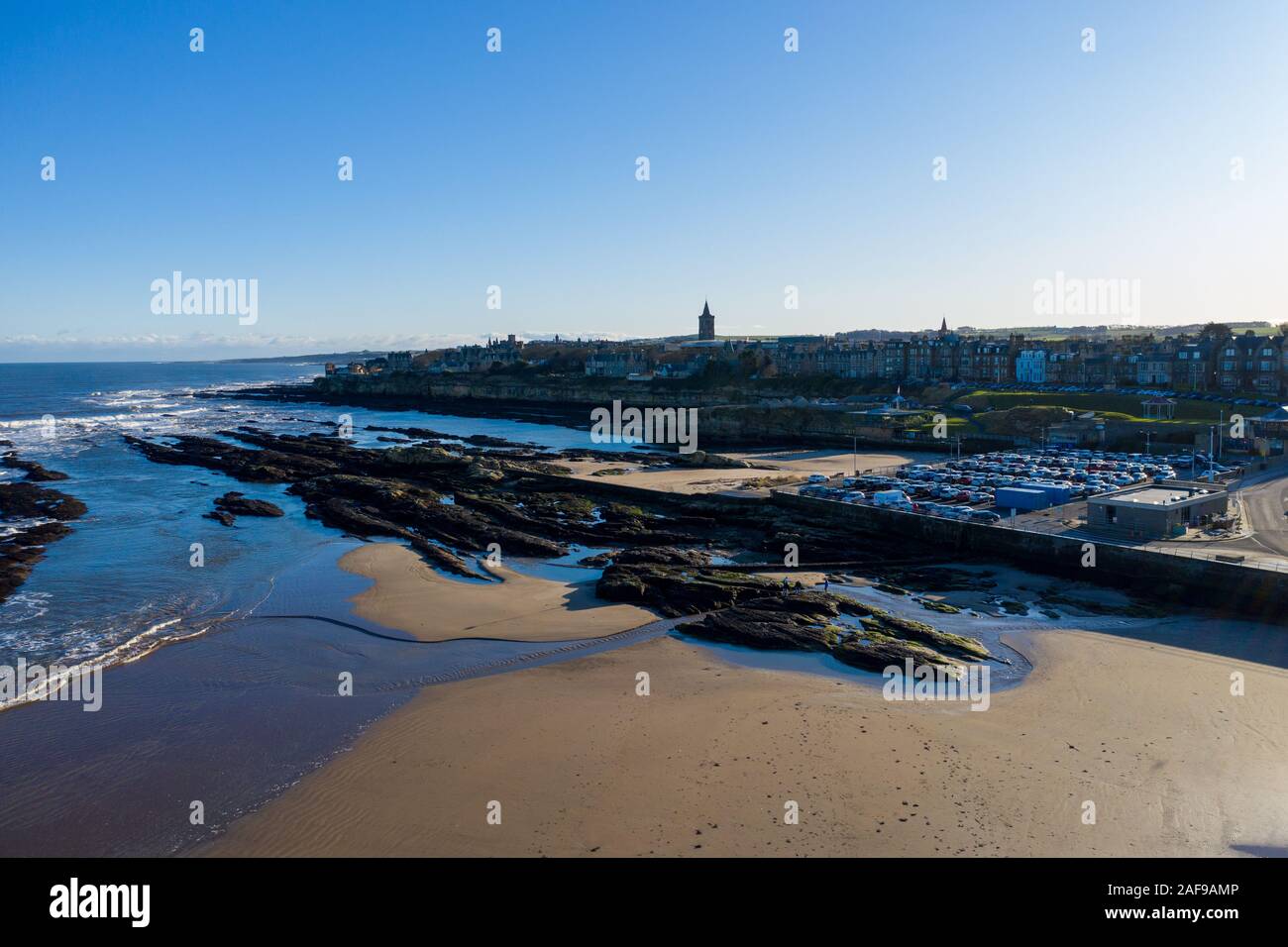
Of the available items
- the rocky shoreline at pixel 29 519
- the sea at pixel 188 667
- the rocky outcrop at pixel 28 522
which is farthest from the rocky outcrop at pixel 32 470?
the sea at pixel 188 667

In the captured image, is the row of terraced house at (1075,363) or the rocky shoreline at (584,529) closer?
the rocky shoreline at (584,529)

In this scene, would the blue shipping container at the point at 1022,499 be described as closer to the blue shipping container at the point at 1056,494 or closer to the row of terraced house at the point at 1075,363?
the blue shipping container at the point at 1056,494

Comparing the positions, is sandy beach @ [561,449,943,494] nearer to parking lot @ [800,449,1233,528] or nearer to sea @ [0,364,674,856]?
parking lot @ [800,449,1233,528]

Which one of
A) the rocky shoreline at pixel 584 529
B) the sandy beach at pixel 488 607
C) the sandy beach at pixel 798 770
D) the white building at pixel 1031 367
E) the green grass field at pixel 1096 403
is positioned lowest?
the sandy beach at pixel 798 770

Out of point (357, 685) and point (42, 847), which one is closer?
point (42, 847)
